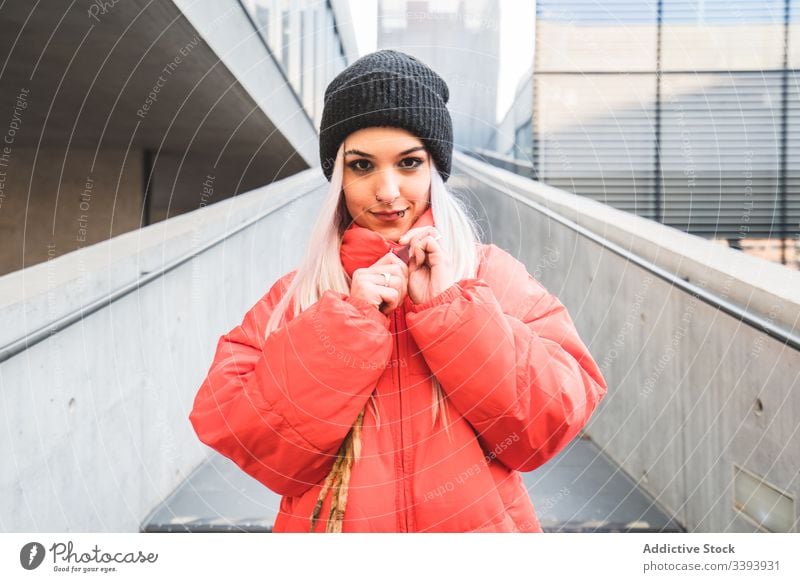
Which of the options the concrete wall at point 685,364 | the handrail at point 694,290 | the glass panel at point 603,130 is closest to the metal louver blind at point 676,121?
the glass panel at point 603,130

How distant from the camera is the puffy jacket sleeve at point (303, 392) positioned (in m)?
0.78

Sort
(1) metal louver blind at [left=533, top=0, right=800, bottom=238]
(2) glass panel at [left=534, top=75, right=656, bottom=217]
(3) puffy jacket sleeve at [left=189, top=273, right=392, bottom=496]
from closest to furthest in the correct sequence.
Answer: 1. (3) puffy jacket sleeve at [left=189, top=273, right=392, bottom=496]
2. (1) metal louver blind at [left=533, top=0, right=800, bottom=238]
3. (2) glass panel at [left=534, top=75, right=656, bottom=217]

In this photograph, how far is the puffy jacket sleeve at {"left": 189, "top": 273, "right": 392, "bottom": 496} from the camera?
0.78 meters

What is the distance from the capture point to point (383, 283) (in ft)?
2.69

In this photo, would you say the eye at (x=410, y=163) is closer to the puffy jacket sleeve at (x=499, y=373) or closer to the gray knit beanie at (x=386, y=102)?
the gray knit beanie at (x=386, y=102)

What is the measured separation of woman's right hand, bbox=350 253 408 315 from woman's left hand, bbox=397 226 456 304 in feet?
0.05

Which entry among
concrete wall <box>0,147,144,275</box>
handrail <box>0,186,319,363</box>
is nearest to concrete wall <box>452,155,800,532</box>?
handrail <box>0,186,319,363</box>

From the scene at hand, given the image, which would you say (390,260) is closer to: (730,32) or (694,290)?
(694,290)

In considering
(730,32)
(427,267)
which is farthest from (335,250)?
(730,32)

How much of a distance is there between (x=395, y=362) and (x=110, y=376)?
0.95m

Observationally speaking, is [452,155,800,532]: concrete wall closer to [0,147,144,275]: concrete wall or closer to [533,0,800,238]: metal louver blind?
[533,0,800,238]: metal louver blind

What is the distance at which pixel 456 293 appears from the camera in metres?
0.81

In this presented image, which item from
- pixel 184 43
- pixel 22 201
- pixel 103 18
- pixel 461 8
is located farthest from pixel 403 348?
pixel 22 201
